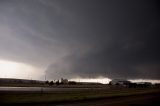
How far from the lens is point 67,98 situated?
36281 millimetres

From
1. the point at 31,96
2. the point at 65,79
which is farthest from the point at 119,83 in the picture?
the point at 31,96

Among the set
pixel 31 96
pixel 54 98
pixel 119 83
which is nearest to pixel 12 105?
pixel 31 96

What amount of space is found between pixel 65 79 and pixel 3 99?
341 feet

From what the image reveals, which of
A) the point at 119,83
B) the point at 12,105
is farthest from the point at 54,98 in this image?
the point at 119,83

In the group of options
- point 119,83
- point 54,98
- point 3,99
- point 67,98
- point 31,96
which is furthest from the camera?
point 119,83

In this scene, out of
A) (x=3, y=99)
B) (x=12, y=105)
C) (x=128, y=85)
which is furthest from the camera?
(x=128, y=85)

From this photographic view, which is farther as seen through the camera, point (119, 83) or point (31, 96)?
point (119, 83)

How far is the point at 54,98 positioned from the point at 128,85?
281ft

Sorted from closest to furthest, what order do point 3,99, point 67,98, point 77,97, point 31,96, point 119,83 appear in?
point 3,99, point 31,96, point 67,98, point 77,97, point 119,83

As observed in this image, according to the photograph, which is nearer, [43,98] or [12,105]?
[12,105]

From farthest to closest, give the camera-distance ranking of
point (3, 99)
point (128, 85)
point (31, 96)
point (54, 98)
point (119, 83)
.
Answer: point (119, 83)
point (128, 85)
point (54, 98)
point (31, 96)
point (3, 99)

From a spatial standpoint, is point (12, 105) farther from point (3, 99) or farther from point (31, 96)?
point (31, 96)

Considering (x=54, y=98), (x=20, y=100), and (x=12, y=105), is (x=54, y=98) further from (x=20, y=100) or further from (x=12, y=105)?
(x=12, y=105)

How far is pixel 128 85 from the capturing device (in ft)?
376
